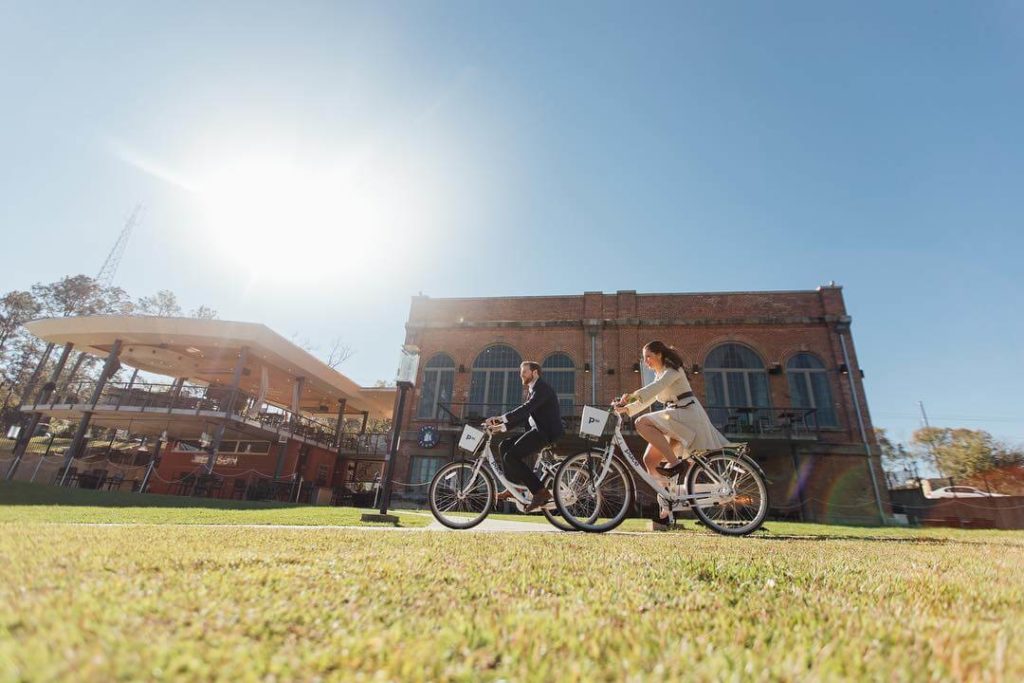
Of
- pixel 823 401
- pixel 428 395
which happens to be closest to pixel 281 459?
pixel 428 395

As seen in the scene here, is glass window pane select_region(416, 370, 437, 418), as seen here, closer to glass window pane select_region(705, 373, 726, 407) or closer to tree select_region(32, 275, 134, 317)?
glass window pane select_region(705, 373, 726, 407)

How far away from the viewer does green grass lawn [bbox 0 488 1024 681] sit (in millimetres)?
798

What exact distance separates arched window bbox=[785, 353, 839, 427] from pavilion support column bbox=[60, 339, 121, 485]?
941 inches

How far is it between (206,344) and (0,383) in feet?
86.5

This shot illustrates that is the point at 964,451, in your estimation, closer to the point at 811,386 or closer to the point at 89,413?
the point at 811,386

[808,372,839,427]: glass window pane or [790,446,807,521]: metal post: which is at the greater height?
[808,372,839,427]: glass window pane

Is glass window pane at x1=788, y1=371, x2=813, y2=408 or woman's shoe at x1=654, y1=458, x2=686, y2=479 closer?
woman's shoe at x1=654, y1=458, x2=686, y2=479

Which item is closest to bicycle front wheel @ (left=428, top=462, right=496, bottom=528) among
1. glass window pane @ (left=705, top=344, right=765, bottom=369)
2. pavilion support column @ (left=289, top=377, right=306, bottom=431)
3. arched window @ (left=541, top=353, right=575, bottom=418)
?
arched window @ (left=541, top=353, right=575, bottom=418)

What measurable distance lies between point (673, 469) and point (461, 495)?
2.15 m

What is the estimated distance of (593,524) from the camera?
4.38 metres

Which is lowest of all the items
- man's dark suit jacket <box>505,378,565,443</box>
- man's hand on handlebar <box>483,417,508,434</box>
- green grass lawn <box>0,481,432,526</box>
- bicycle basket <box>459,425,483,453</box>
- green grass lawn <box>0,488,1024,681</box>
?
green grass lawn <box>0,481,432,526</box>

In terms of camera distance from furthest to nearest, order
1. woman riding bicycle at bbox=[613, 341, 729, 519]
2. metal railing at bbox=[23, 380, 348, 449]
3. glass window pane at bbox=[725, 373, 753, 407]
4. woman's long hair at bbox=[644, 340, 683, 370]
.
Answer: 1. glass window pane at bbox=[725, 373, 753, 407]
2. metal railing at bbox=[23, 380, 348, 449]
3. woman's long hair at bbox=[644, 340, 683, 370]
4. woman riding bicycle at bbox=[613, 341, 729, 519]

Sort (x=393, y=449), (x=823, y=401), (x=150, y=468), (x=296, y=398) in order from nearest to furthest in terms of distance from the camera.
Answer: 1. (x=393, y=449)
2. (x=150, y=468)
3. (x=823, y=401)
4. (x=296, y=398)

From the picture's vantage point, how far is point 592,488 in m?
4.39
